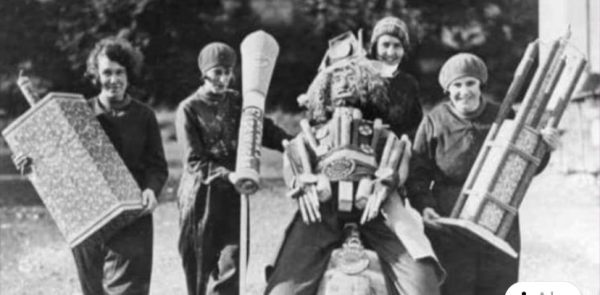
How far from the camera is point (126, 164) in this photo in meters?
2.44

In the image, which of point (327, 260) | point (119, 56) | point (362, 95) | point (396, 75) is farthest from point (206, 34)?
point (327, 260)

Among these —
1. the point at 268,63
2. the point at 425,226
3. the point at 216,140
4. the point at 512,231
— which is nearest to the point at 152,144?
the point at 216,140

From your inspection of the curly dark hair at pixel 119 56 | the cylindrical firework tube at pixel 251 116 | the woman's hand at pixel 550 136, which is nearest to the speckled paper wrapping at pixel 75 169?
the curly dark hair at pixel 119 56

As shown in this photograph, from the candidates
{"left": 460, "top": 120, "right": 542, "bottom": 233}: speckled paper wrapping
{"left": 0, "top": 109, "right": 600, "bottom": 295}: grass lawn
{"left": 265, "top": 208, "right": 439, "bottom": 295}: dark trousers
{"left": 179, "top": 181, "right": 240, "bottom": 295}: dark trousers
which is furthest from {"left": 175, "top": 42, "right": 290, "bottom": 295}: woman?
{"left": 460, "top": 120, "right": 542, "bottom": 233}: speckled paper wrapping

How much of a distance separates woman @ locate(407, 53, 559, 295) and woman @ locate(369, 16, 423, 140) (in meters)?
0.10

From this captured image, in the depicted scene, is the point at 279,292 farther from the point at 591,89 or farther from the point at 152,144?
the point at 591,89

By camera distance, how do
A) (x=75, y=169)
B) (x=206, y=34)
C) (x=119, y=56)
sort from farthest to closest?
1. (x=206, y=34)
2. (x=119, y=56)
3. (x=75, y=169)

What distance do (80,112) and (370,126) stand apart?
834mm

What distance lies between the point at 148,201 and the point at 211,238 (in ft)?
0.72

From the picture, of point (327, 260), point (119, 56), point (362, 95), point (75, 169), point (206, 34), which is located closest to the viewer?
point (327, 260)

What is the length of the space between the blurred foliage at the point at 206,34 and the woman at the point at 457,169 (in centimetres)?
57

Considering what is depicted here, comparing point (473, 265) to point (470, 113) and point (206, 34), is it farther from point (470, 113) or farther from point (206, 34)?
point (206, 34)

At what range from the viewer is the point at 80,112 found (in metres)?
2.38

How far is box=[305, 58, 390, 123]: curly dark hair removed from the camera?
225 centimetres
